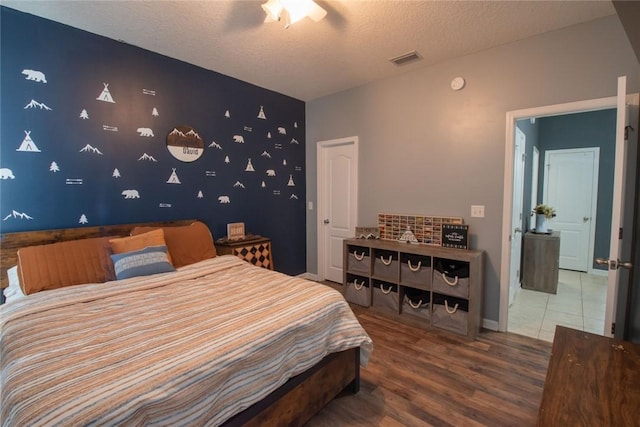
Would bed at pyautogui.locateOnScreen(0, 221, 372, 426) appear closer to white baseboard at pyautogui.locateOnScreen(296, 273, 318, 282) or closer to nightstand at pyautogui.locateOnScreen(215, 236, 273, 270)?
nightstand at pyautogui.locateOnScreen(215, 236, 273, 270)

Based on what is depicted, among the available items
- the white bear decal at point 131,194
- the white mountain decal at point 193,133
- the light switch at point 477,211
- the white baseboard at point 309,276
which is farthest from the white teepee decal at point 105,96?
the light switch at point 477,211

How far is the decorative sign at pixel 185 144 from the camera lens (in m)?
2.92

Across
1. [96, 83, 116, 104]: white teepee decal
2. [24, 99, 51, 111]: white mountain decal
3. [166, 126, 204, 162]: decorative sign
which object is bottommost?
[166, 126, 204, 162]: decorative sign

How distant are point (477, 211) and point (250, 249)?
2.38 metres

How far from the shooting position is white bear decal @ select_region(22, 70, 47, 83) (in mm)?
2158

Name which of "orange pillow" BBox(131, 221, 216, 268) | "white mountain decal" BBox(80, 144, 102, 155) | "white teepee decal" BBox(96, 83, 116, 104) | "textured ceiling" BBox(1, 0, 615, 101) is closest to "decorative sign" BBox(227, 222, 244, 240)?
"orange pillow" BBox(131, 221, 216, 268)

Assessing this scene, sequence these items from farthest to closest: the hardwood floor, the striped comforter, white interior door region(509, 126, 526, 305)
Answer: white interior door region(509, 126, 526, 305) → the hardwood floor → the striped comforter

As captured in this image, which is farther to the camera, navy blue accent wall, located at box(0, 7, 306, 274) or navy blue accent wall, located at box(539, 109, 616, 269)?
navy blue accent wall, located at box(539, 109, 616, 269)

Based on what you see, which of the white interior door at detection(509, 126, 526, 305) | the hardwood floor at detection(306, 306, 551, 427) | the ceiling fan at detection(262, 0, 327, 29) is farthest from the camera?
the white interior door at detection(509, 126, 526, 305)

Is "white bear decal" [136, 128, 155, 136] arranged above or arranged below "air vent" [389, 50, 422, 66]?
below

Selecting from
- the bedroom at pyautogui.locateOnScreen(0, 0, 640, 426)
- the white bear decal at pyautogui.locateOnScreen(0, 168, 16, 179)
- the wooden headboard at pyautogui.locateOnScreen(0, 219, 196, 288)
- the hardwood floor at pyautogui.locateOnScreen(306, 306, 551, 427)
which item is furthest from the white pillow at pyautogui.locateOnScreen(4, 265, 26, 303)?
the hardwood floor at pyautogui.locateOnScreen(306, 306, 551, 427)

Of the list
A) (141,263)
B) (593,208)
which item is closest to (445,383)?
(141,263)

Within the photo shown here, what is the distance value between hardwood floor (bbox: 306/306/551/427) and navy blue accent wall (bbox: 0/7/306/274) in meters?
2.19

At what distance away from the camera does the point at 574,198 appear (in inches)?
183
